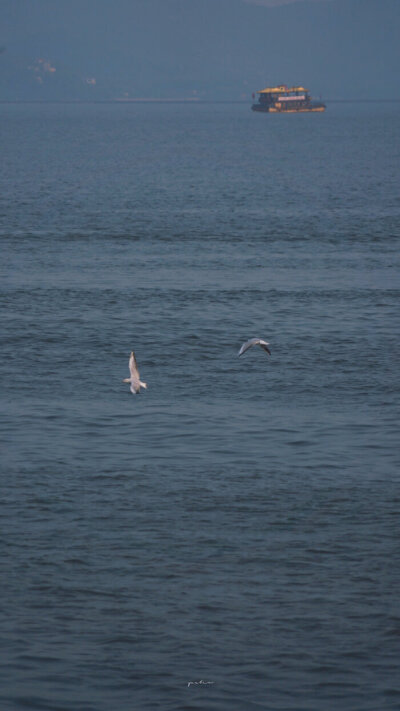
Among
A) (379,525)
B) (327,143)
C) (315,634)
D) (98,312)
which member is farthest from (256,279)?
(327,143)

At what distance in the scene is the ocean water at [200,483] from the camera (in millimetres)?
20062

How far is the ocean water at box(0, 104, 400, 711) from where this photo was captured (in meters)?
20.1

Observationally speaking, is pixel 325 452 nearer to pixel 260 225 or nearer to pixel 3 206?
pixel 260 225

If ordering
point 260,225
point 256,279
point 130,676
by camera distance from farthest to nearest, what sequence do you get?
point 260,225 → point 256,279 → point 130,676

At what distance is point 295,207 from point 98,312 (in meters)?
42.7

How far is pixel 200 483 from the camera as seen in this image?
2780 cm

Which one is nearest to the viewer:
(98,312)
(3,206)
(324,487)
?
(324,487)

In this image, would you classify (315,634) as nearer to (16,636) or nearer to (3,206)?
(16,636)

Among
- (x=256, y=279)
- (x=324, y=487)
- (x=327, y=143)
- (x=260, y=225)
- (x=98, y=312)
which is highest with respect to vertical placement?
(x=327, y=143)

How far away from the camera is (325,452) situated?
29.9 metres

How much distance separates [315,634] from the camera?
826 inches

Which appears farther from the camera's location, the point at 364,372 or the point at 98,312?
the point at 98,312

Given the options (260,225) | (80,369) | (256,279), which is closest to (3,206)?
(260,225)

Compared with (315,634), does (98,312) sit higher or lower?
higher
